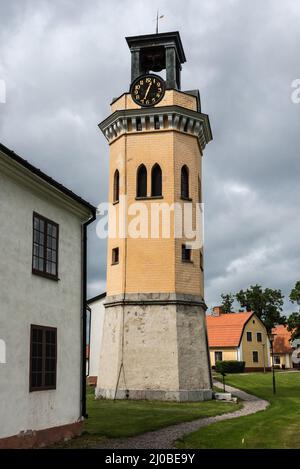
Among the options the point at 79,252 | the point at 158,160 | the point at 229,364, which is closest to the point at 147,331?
the point at 158,160

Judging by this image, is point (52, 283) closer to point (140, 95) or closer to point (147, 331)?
point (147, 331)

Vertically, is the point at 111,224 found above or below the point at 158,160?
below

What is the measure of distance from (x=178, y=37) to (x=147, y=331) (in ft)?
56.6

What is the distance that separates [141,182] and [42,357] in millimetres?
17746

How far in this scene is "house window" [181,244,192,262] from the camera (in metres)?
29.4

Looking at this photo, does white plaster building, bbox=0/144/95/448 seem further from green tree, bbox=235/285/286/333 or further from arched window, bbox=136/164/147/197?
green tree, bbox=235/285/286/333

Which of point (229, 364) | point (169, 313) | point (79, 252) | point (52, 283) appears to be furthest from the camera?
point (229, 364)

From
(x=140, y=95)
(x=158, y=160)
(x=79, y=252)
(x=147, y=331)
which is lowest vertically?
(x=147, y=331)

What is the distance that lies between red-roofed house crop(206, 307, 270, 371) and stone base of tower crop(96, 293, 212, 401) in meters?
36.2

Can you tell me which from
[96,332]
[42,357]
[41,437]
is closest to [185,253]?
[96,332]

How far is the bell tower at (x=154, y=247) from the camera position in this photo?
27625mm

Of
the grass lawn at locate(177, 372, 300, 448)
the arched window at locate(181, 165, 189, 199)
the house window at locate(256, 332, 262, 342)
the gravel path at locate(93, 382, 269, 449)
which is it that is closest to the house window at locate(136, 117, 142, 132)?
the arched window at locate(181, 165, 189, 199)

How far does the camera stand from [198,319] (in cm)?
2889
